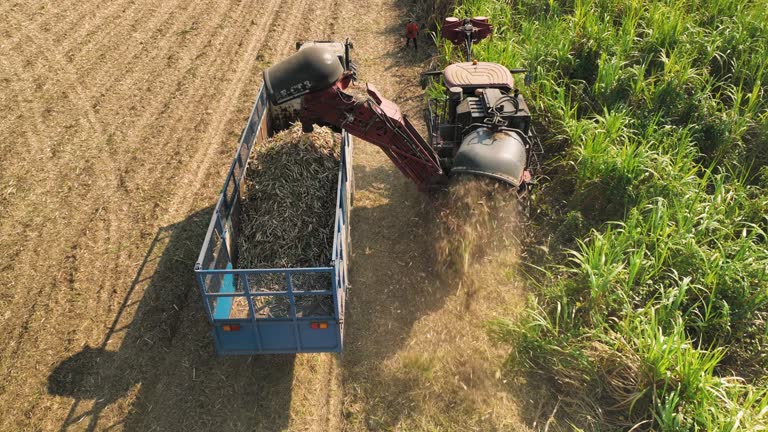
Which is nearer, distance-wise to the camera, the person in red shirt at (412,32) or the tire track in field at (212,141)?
the tire track in field at (212,141)

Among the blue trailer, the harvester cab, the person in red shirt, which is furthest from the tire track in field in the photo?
the person in red shirt

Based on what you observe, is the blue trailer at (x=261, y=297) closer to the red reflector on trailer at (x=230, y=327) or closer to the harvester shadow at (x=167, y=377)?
the red reflector on trailer at (x=230, y=327)

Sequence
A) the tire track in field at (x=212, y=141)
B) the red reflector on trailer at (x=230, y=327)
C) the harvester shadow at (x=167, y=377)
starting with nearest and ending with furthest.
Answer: the red reflector on trailer at (x=230, y=327) → the harvester shadow at (x=167, y=377) → the tire track in field at (x=212, y=141)

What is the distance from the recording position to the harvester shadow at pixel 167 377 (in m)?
6.14

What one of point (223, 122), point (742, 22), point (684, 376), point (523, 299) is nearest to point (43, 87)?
point (223, 122)

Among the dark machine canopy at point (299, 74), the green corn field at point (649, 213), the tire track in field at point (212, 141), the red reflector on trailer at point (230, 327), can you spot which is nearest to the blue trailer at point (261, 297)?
the red reflector on trailer at point (230, 327)

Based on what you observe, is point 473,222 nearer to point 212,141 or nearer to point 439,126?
point 439,126

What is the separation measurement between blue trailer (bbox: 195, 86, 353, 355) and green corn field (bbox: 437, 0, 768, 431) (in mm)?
2594

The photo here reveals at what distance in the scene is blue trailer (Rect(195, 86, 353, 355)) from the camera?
5.66 metres

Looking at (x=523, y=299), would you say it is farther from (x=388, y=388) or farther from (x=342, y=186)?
(x=342, y=186)

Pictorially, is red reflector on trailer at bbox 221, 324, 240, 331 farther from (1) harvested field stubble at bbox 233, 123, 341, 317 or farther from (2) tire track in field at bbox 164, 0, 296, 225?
(2) tire track in field at bbox 164, 0, 296, 225

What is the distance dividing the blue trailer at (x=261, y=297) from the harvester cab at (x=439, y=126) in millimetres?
882

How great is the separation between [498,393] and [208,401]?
3624 mm

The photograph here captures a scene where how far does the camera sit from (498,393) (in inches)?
259
